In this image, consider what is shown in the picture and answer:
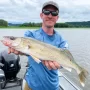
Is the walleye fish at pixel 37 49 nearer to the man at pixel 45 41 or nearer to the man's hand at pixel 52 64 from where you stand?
the man's hand at pixel 52 64

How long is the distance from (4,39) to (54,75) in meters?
0.98

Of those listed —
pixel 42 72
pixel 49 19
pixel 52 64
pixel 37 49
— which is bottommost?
pixel 42 72

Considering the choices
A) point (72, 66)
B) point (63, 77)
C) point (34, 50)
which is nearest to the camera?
point (34, 50)

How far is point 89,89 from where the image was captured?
8.59m

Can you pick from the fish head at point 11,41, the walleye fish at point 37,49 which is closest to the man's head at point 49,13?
the walleye fish at point 37,49

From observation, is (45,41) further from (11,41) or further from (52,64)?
(11,41)

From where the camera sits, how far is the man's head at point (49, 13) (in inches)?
133

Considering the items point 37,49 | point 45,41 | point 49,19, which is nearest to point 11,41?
point 37,49

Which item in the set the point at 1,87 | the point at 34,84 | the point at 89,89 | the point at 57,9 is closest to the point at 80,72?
the point at 34,84

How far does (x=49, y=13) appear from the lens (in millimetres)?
3387

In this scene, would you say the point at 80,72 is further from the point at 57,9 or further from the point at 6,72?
the point at 6,72

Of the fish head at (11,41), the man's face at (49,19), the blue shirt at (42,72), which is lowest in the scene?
the blue shirt at (42,72)

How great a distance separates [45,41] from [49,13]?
16.5 inches

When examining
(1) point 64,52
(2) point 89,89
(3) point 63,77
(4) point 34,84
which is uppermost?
(1) point 64,52
